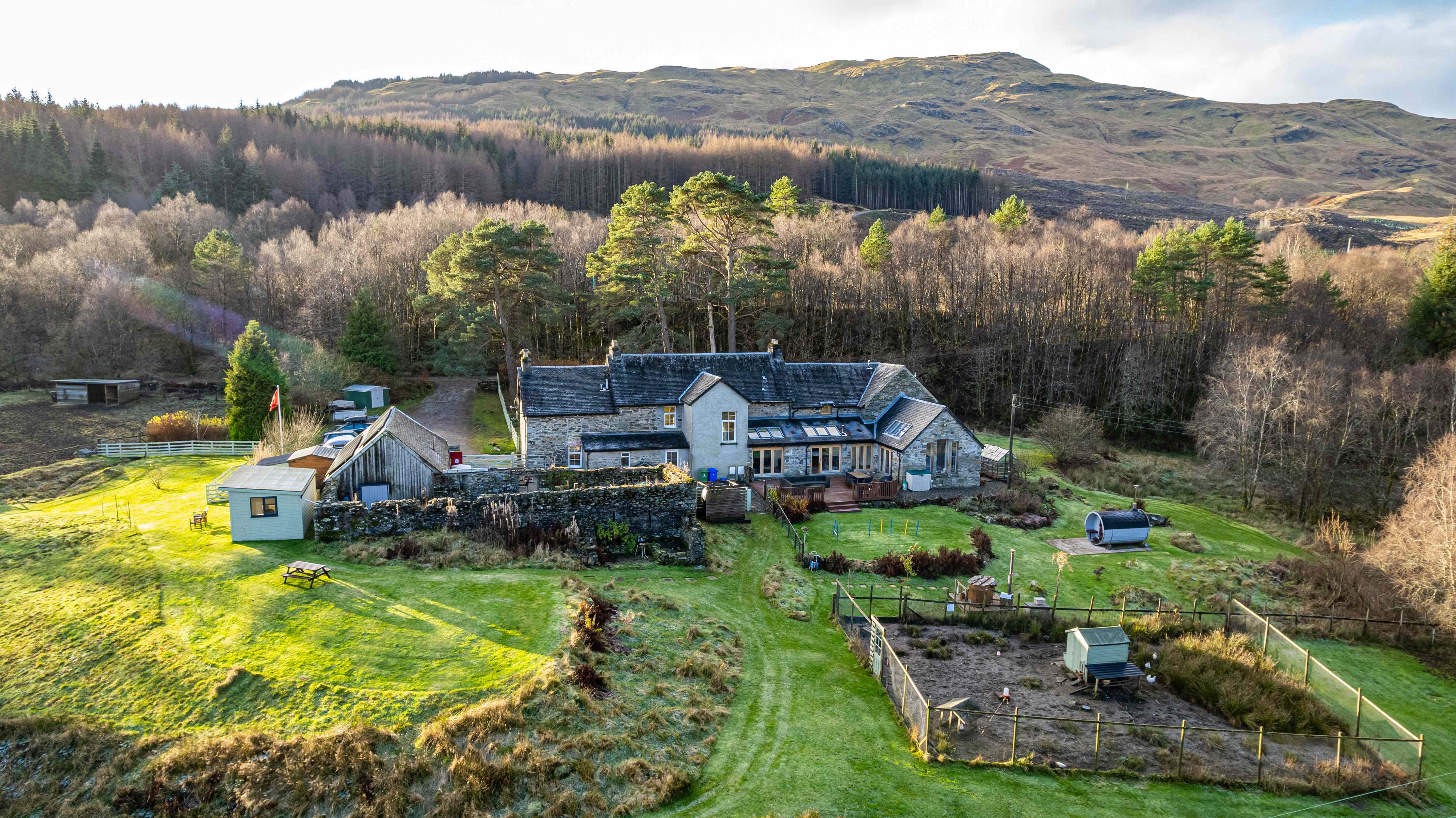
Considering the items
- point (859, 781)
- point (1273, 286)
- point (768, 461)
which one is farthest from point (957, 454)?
point (1273, 286)

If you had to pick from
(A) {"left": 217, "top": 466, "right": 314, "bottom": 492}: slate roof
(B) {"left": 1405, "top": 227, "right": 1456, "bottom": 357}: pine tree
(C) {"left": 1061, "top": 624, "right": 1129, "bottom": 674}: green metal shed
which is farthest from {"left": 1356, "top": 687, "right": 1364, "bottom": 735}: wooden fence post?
(B) {"left": 1405, "top": 227, "right": 1456, "bottom": 357}: pine tree

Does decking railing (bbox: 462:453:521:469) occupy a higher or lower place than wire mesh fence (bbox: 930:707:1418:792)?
higher

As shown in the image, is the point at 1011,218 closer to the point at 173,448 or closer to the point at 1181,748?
the point at 1181,748

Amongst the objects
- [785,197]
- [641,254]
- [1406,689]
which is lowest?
[1406,689]

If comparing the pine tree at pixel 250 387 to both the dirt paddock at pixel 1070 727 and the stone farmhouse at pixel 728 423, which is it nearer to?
the stone farmhouse at pixel 728 423

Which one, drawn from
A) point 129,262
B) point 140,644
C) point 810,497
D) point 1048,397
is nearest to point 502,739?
point 140,644

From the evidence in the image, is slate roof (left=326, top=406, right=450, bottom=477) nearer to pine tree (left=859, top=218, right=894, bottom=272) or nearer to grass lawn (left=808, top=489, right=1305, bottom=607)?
grass lawn (left=808, top=489, right=1305, bottom=607)

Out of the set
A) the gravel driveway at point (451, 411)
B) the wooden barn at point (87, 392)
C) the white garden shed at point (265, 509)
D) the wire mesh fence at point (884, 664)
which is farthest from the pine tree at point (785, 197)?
the wooden barn at point (87, 392)
